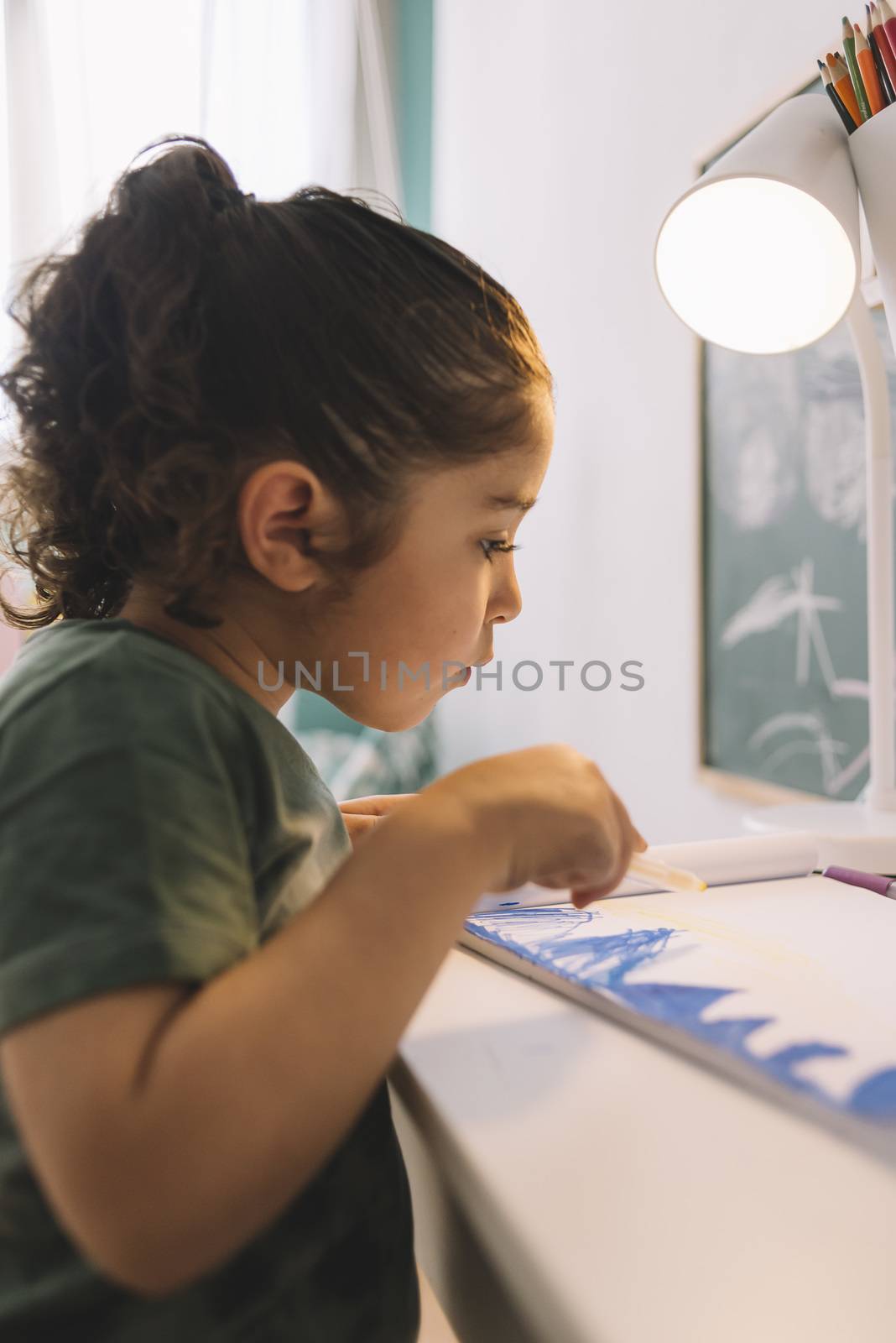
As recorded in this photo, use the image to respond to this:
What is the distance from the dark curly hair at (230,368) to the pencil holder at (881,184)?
25 centimetres

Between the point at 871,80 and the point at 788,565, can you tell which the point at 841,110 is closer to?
the point at 871,80

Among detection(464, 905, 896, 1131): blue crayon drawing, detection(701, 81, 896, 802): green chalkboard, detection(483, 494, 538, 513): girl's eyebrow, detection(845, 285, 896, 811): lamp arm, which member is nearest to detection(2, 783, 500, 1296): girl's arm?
detection(464, 905, 896, 1131): blue crayon drawing

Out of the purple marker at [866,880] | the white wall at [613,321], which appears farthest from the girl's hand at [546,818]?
the white wall at [613,321]

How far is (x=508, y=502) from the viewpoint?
0.50 m

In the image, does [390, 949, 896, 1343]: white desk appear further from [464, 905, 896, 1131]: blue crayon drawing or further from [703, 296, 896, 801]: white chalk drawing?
[703, 296, 896, 801]: white chalk drawing

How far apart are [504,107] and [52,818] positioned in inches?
66.3

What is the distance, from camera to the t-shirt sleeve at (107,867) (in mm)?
273

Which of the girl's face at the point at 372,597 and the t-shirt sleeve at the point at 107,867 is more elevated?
the girl's face at the point at 372,597

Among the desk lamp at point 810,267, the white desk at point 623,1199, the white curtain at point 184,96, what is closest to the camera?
the white desk at point 623,1199

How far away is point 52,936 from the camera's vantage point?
28cm

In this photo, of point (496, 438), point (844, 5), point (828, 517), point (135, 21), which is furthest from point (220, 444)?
point (135, 21)

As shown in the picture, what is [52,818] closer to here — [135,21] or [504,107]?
[504,107]

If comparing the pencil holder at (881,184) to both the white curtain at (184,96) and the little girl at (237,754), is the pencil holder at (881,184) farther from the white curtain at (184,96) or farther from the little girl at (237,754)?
the white curtain at (184,96)

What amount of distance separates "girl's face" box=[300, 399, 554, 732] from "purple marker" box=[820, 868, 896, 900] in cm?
27
